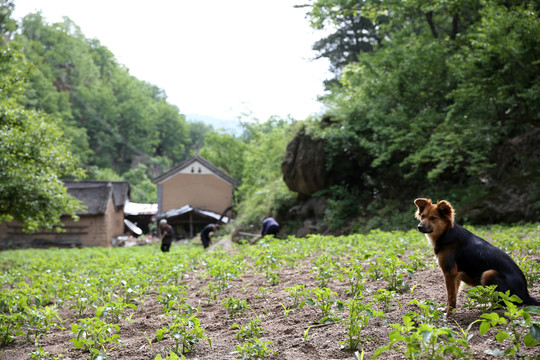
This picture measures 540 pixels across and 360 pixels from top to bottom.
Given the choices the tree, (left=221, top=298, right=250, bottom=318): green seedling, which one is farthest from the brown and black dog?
the tree

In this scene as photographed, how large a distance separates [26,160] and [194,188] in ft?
91.7

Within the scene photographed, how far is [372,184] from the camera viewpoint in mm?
19188

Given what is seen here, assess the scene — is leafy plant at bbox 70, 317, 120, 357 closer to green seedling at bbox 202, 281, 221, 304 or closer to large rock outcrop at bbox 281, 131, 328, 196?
green seedling at bbox 202, 281, 221, 304

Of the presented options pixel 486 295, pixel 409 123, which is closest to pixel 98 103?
pixel 409 123

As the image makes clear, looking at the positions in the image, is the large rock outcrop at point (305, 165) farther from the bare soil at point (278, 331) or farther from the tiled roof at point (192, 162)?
the tiled roof at point (192, 162)

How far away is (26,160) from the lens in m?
13.4

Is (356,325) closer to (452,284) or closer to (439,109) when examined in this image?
(452,284)

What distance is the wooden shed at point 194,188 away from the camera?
135 ft

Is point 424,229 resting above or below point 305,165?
below

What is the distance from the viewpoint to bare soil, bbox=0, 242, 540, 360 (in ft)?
11.0

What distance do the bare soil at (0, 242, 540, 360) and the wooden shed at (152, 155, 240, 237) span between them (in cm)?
3535

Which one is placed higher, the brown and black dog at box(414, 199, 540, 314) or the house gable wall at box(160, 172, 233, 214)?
the house gable wall at box(160, 172, 233, 214)

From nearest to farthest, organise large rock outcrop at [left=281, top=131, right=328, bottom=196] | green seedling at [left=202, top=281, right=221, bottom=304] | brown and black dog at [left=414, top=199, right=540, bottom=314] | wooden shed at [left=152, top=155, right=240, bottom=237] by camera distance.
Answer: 1. brown and black dog at [left=414, top=199, right=540, bottom=314]
2. green seedling at [left=202, top=281, right=221, bottom=304]
3. large rock outcrop at [left=281, top=131, right=328, bottom=196]
4. wooden shed at [left=152, top=155, right=240, bottom=237]

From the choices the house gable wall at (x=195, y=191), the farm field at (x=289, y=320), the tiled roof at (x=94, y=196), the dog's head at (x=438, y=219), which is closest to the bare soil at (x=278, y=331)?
the farm field at (x=289, y=320)
